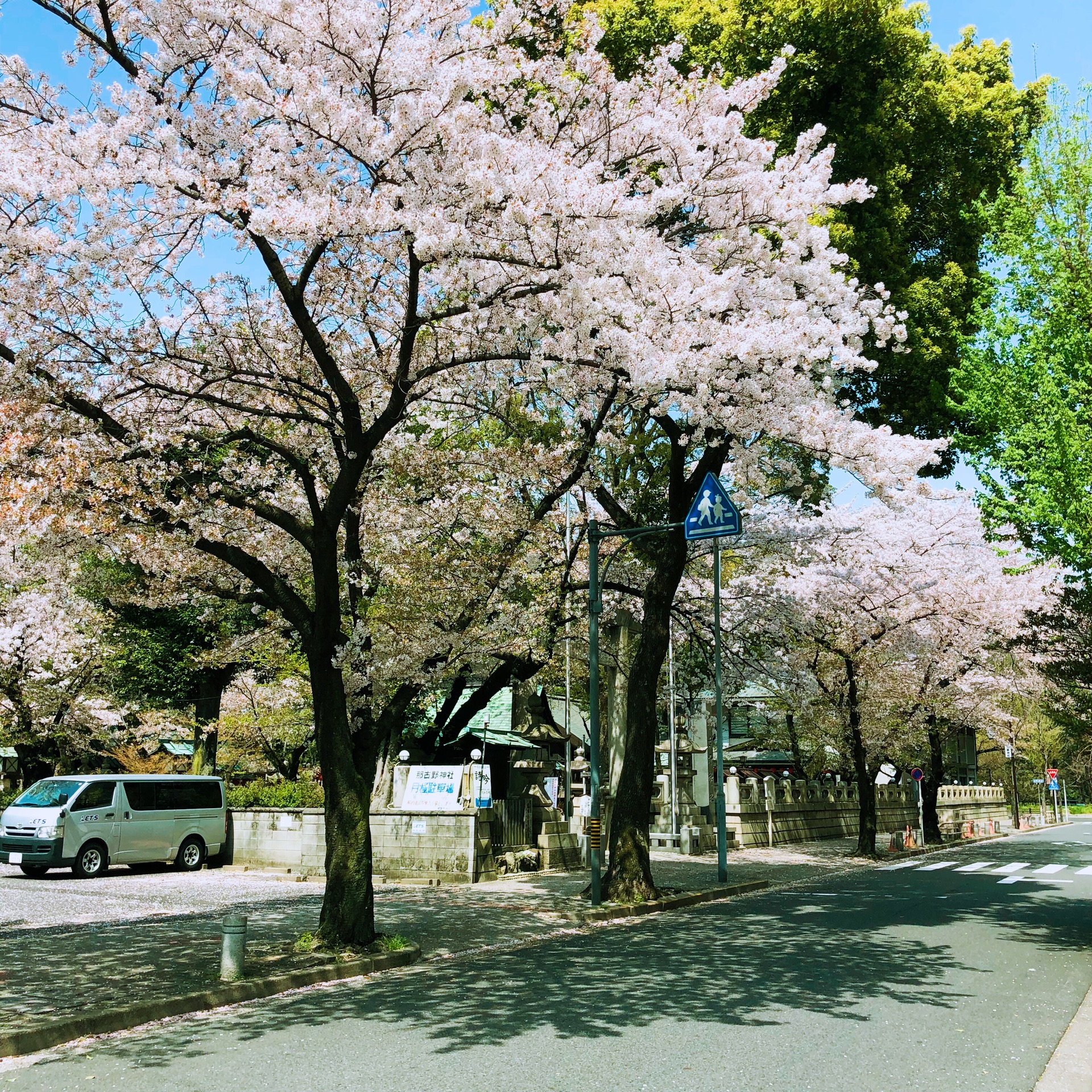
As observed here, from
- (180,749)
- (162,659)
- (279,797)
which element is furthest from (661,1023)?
(180,749)

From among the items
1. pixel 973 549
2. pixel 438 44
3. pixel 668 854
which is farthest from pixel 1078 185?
pixel 668 854

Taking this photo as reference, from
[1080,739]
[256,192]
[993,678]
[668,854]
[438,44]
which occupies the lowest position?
[668,854]

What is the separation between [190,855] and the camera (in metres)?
23.9

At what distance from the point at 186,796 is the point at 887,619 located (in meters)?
19.8

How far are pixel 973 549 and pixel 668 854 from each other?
12.8 meters

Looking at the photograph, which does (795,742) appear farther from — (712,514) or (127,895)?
(127,895)

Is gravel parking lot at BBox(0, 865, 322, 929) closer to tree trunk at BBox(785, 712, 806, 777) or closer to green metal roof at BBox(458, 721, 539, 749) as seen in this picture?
green metal roof at BBox(458, 721, 539, 749)

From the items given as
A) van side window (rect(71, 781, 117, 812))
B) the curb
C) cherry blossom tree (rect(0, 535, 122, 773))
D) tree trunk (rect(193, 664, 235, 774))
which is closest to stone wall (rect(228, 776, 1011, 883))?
van side window (rect(71, 781, 117, 812))

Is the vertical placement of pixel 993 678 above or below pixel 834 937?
above

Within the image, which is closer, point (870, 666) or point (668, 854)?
point (668, 854)

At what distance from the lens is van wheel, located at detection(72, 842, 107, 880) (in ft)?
71.2

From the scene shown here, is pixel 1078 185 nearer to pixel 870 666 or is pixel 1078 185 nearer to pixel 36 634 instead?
pixel 870 666

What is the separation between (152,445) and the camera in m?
11.1

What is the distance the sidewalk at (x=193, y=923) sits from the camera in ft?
31.1
